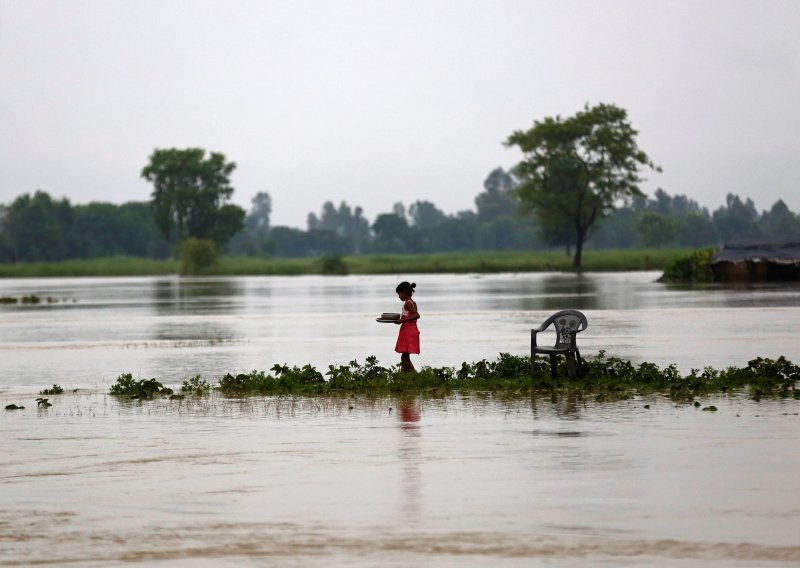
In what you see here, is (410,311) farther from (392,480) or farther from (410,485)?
(410,485)

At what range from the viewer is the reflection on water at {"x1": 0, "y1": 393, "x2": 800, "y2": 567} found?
7.86m

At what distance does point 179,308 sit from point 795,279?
3725 cm

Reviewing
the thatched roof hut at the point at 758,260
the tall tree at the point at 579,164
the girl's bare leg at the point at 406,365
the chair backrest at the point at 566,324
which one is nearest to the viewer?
the chair backrest at the point at 566,324

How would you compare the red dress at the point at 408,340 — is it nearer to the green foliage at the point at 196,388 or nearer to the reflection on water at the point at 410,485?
the reflection on water at the point at 410,485

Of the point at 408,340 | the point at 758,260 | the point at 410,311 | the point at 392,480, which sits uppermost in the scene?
the point at 758,260

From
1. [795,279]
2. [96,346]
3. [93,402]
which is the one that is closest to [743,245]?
[795,279]

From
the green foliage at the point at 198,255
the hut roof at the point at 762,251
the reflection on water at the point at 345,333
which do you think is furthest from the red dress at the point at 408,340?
the green foliage at the point at 198,255

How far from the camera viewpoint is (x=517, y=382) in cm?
1675

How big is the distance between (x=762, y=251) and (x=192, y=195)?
290 feet

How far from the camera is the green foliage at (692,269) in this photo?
71.8 metres

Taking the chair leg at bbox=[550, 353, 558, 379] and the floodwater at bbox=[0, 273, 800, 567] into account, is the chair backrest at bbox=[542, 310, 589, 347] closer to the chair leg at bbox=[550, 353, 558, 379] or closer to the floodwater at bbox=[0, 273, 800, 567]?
the chair leg at bbox=[550, 353, 558, 379]

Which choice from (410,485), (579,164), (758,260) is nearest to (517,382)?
(410,485)

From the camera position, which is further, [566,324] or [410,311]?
[410,311]

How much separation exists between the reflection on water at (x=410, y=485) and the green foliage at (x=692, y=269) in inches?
→ 2288
